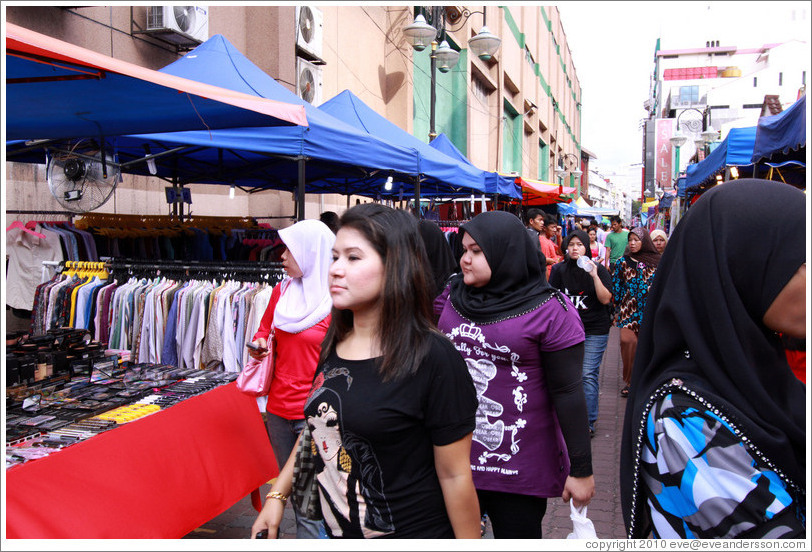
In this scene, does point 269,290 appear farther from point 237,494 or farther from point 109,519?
point 109,519

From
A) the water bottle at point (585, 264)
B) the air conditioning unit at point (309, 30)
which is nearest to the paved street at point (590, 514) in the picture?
the water bottle at point (585, 264)

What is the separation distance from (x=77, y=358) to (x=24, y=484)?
1.47 metres

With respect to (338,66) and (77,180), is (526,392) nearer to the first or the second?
(77,180)

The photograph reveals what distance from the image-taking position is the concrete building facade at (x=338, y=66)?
8.56 metres

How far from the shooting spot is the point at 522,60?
111ft

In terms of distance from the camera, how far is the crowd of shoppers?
132 cm

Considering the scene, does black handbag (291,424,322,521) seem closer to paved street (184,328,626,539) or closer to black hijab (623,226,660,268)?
paved street (184,328,626,539)

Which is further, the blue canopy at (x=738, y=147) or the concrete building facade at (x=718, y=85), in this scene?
the concrete building facade at (x=718, y=85)

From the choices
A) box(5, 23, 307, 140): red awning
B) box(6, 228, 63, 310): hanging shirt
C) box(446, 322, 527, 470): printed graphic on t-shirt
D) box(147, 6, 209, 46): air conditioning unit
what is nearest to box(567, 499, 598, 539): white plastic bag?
box(446, 322, 527, 470): printed graphic on t-shirt

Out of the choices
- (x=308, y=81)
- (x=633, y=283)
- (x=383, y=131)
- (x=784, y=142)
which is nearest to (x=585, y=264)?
(x=633, y=283)

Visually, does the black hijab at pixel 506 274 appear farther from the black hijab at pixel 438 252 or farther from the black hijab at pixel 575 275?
the black hijab at pixel 575 275

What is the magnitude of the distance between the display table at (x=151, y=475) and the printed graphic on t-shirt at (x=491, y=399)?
1.76 metres

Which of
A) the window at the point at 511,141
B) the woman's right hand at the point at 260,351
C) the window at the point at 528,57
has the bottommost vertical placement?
the woman's right hand at the point at 260,351

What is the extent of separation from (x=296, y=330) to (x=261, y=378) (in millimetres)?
366
